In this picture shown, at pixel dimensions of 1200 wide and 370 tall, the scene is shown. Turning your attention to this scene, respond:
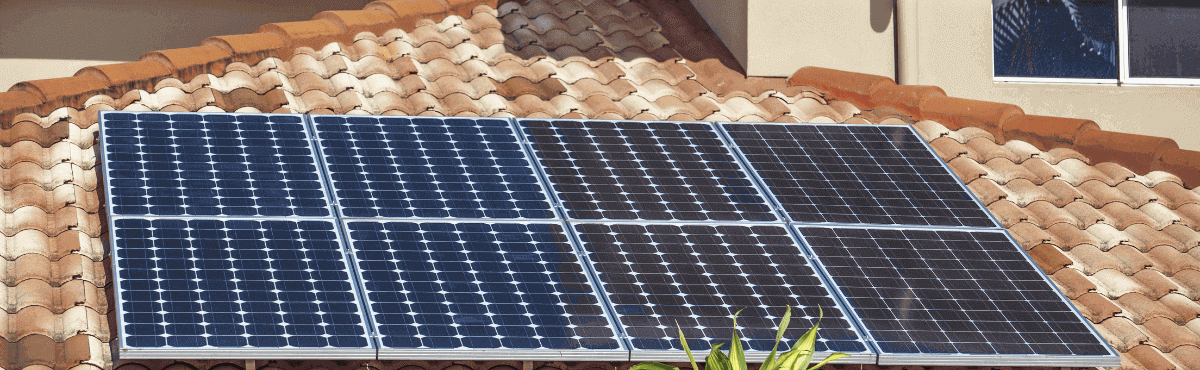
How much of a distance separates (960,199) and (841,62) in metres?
4.41

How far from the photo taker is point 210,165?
8.51m

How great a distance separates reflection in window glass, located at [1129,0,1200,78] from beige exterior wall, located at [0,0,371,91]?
35.1 ft

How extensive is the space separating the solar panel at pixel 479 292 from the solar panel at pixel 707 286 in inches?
7.7

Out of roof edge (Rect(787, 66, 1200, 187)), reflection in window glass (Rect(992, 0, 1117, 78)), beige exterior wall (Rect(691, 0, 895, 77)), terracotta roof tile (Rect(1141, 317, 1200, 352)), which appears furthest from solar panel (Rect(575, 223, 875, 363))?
reflection in window glass (Rect(992, 0, 1117, 78))

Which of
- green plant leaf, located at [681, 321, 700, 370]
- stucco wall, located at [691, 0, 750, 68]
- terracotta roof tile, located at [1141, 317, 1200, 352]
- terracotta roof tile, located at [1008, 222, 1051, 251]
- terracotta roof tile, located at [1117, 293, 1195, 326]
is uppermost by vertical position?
stucco wall, located at [691, 0, 750, 68]

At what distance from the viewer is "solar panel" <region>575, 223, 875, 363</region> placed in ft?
24.1

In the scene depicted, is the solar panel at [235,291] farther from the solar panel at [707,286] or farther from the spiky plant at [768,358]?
the spiky plant at [768,358]

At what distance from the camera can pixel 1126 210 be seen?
1093 centimetres

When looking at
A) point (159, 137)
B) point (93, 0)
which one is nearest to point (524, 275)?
point (159, 137)

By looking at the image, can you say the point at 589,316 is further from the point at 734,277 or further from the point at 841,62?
the point at 841,62

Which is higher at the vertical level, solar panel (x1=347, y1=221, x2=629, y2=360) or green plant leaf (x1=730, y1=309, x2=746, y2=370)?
solar panel (x1=347, y1=221, x2=629, y2=360)

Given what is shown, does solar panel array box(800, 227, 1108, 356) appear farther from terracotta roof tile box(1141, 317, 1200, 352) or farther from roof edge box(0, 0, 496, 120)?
roof edge box(0, 0, 496, 120)

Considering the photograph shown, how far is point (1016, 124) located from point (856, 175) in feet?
11.4

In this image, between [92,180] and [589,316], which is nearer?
[589,316]
